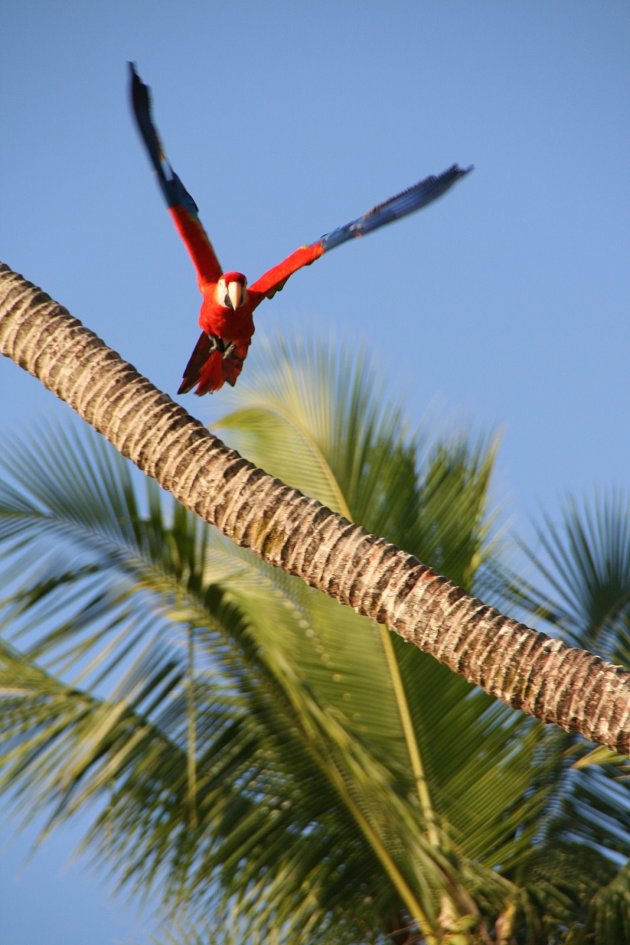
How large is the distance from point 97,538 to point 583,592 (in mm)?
2579

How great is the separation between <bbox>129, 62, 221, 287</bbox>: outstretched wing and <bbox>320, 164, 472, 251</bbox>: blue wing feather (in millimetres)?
522

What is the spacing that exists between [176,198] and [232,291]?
0.42m

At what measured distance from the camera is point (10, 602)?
545 cm

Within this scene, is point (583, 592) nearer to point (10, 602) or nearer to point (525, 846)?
point (525, 846)

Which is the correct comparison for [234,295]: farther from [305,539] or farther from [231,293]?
[305,539]

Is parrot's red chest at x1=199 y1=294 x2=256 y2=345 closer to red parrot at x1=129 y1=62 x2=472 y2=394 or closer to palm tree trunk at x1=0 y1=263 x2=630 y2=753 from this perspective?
red parrot at x1=129 y1=62 x2=472 y2=394

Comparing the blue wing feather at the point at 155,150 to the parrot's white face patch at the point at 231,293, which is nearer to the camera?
the blue wing feather at the point at 155,150

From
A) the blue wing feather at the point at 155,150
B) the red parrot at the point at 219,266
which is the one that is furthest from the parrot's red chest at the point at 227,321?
the blue wing feather at the point at 155,150

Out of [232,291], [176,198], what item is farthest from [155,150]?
[232,291]

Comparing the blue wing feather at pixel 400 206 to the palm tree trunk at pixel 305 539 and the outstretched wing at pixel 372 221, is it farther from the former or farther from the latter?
the palm tree trunk at pixel 305 539

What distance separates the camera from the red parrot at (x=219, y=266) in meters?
4.50

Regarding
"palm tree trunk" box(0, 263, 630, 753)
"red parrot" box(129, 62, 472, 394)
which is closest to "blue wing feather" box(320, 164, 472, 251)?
"red parrot" box(129, 62, 472, 394)

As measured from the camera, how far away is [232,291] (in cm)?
486

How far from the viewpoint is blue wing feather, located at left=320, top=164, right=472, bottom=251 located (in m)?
4.50
